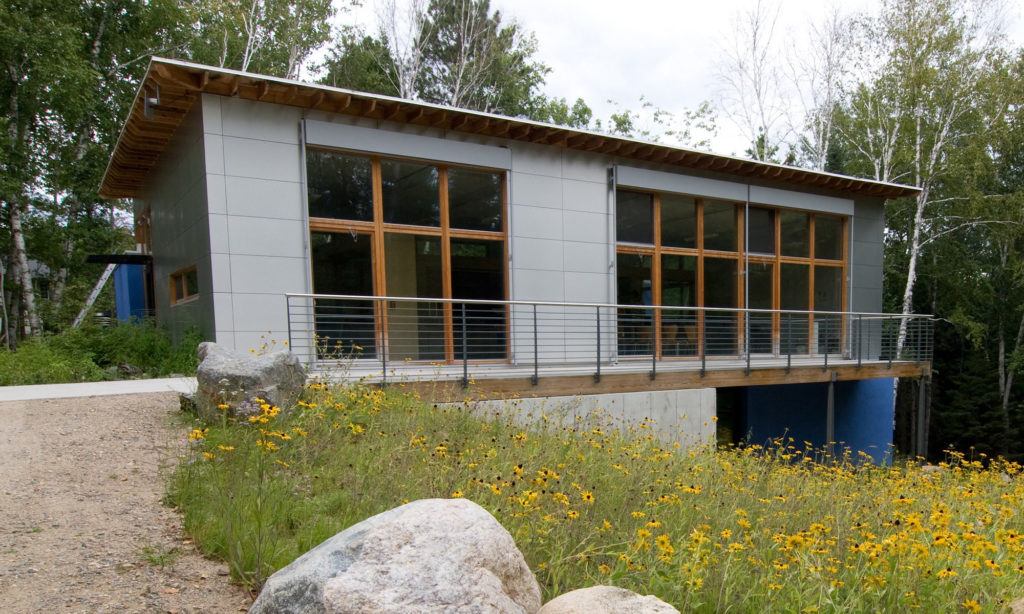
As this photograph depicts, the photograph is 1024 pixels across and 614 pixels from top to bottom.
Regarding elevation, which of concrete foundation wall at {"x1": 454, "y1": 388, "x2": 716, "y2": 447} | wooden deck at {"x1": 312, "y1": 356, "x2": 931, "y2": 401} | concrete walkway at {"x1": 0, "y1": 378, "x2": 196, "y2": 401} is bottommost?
concrete foundation wall at {"x1": 454, "y1": 388, "x2": 716, "y2": 447}

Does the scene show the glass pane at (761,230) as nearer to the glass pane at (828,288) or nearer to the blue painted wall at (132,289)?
the glass pane at (828,288)

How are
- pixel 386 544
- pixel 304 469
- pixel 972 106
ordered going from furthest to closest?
pixel 972 106
pixel 304 469
pixel 386 544

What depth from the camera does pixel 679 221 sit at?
1007 centimetres

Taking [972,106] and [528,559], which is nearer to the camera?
[528,559]

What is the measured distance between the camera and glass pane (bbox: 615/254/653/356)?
30.7 ft

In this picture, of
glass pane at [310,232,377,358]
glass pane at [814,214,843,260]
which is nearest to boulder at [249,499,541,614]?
glass pane at [310,232,377,358]

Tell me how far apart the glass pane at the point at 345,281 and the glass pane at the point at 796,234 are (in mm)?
8056

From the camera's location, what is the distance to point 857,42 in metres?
16.8

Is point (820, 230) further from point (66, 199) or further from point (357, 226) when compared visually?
point (66, 199)

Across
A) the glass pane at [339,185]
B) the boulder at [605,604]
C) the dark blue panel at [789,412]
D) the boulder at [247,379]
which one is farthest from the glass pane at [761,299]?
the boulder at [605,604]

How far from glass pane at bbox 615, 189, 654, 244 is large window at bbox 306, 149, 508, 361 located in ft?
6.94

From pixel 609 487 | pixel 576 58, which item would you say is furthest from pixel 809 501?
pixel 576 58

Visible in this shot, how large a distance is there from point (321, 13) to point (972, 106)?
19.0 meters

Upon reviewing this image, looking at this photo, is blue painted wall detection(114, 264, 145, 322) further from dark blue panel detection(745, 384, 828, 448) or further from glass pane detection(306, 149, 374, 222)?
dark blue panel detection(745, 384, 828, 448)
